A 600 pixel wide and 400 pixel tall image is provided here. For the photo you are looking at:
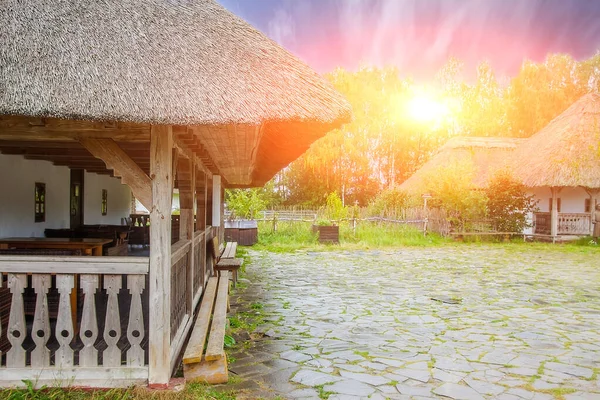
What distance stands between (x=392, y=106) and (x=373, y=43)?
5.39 m

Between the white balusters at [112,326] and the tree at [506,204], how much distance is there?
17.5 metres

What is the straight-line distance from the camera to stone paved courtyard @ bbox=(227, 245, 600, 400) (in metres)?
4.12

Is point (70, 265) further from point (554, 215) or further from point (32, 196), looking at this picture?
point (554, 215)

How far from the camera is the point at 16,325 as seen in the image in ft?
12.8

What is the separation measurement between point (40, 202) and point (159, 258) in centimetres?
576

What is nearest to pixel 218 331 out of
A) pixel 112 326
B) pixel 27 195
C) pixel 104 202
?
pixel 112 326

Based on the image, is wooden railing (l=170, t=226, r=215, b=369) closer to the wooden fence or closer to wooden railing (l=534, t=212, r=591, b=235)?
the wooden fence

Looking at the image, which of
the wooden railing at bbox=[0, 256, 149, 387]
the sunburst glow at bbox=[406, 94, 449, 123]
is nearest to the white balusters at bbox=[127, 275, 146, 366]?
the wooden railing at bbox=[0, 256, 149, 387]

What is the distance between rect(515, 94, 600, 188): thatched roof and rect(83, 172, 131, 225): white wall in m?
14.4

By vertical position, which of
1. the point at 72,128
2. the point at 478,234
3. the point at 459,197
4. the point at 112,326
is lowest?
the point at 478,234

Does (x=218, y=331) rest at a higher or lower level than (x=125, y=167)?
lower

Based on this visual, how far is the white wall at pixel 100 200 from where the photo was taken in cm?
1141

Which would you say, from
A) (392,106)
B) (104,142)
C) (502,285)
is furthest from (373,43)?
(104,142)

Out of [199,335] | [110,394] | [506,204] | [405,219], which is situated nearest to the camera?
[110,394]
